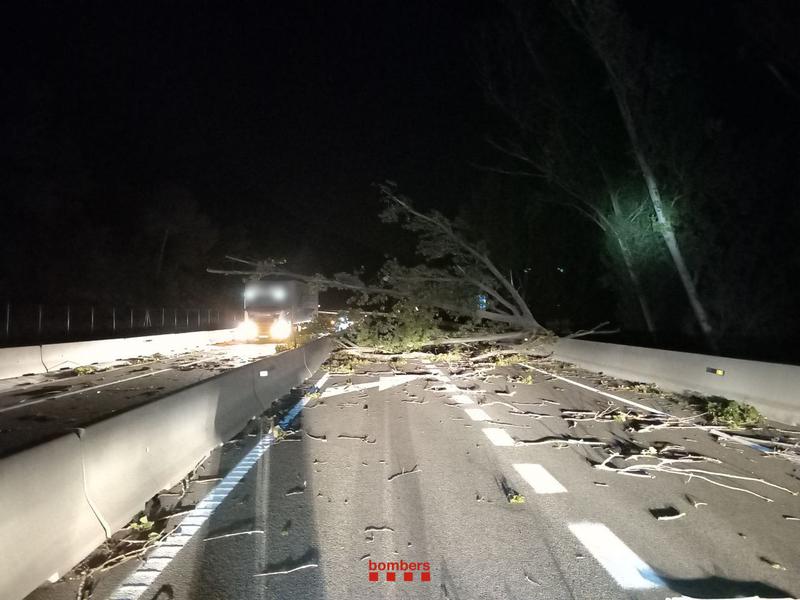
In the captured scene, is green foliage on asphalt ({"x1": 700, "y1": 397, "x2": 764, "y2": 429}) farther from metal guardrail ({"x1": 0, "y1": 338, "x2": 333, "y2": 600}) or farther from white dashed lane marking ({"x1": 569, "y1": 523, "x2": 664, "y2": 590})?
metal guardrail ({"x1": 0, "y1": 338, "x2": 333, "y2": 600})

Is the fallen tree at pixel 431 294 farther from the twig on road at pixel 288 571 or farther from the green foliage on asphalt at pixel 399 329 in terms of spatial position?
the twig on road at pixel 288 571

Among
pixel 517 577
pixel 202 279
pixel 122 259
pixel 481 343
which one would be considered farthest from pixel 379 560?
pixel 202 279

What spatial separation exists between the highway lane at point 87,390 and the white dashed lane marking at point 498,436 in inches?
175

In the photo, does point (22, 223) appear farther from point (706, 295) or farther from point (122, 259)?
point (706, 295)

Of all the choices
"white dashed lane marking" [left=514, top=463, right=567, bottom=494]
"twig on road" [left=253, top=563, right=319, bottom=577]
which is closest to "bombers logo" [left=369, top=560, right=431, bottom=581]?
"twig on road" [left=253, top=563, right=319, bottom=577]

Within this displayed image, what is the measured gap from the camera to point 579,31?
24984 millimetres

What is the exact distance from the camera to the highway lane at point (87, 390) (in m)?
10.7

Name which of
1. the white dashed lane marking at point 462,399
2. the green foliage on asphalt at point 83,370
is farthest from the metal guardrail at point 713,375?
the green foliage on asphalt at point 83,370

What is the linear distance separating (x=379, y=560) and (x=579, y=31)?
24.3 m

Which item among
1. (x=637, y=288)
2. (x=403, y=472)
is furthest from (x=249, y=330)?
(x=403, y=472)

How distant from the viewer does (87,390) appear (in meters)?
15.1

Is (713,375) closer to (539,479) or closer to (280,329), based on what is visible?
(539,479)

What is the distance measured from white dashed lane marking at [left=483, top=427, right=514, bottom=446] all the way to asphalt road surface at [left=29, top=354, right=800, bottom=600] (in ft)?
0.23

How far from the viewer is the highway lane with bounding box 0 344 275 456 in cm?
1072
